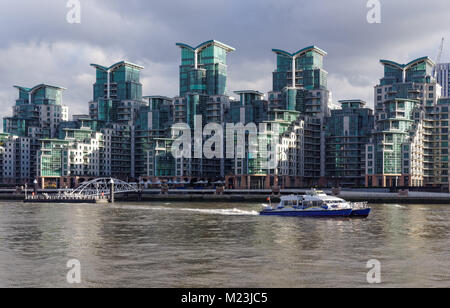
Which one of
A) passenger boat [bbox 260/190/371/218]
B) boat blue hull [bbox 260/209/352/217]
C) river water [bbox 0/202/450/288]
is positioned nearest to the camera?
river water [bbox 0/202/450/288]

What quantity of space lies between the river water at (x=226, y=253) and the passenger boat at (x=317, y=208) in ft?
33.2

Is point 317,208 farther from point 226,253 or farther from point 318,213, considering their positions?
point 226,253

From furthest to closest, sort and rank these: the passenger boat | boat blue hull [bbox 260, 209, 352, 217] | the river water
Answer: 1. the passenger boat
2. boat blue hull [bbox 260, 209, 352, 217]
3. the river water

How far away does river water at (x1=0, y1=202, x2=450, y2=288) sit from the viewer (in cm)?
4581

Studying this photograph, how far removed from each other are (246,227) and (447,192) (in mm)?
114206

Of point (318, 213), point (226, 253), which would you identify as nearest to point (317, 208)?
point (318, 213)

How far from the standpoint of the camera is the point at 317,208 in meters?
108

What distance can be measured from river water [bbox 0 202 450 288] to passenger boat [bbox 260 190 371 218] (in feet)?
33.2

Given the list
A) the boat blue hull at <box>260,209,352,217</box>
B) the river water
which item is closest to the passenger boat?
the boat blue hull at <box>260,209,352,217</box>

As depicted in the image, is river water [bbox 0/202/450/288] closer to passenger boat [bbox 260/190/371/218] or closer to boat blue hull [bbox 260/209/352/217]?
boat blue hull [bbox 260/209/352/217]

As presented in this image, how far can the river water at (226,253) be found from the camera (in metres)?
45.8

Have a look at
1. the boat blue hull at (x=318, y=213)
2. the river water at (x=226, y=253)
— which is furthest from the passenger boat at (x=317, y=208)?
the river water at (x=226, y=253)

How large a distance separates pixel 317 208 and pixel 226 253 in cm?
5059
